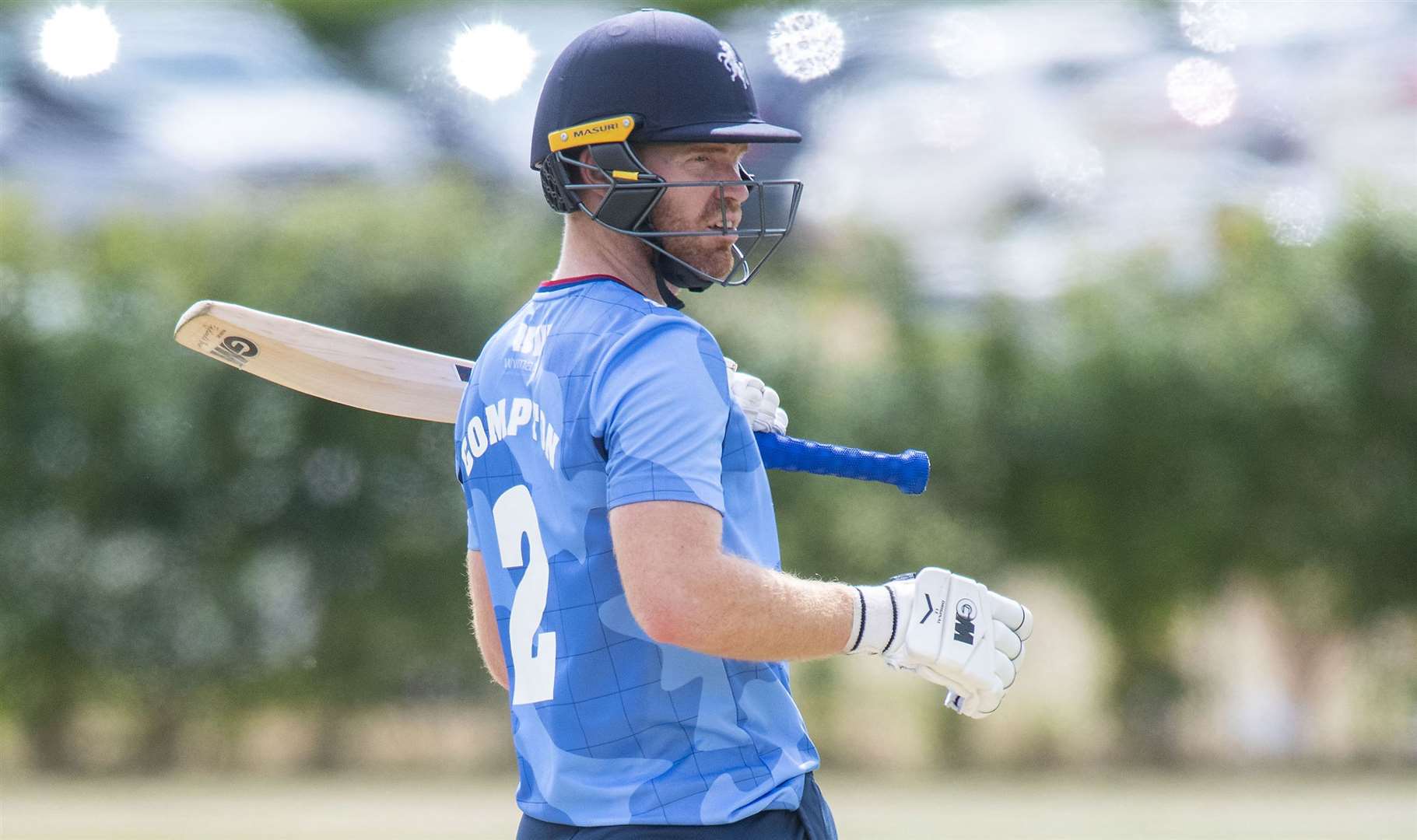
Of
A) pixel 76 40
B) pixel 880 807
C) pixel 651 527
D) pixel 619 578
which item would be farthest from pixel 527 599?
pixel 76 40

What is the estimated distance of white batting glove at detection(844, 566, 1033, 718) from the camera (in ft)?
6.03

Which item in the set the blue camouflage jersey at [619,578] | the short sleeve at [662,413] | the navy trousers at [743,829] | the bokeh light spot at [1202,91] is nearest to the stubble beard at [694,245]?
the blue camouflage jersey at [619,578]

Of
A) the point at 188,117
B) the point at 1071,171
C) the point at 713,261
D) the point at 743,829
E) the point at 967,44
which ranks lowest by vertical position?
the point at 1071,171

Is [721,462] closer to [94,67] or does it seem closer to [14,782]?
[14,782]

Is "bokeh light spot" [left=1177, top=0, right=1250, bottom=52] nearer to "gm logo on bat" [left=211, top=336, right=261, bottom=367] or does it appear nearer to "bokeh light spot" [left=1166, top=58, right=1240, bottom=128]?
"bokeh light spot" [left=1166, top=58, right=1240, bottom=128]

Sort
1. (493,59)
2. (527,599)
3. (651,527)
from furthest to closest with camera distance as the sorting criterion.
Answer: (493,59) → (527,599) → (651,527)

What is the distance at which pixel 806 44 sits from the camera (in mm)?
7844

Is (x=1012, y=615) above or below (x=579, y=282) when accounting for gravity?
below

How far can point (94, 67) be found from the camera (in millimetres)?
12023

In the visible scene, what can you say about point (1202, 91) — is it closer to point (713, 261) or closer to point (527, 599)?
point (713, 261)

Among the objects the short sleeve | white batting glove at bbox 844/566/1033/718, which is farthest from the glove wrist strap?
the short sleeve

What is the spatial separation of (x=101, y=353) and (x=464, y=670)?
9.86 ft

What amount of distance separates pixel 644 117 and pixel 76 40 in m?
10.5

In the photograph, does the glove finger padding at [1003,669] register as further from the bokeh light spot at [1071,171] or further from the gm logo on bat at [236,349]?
the bokeh light spot at [1071,171]
